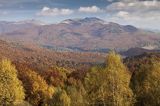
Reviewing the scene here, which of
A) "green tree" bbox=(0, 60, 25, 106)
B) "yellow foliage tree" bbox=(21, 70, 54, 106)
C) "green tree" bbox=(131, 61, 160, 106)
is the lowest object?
"yellow foliage tree" bbox=(21, 70, 54, 106)

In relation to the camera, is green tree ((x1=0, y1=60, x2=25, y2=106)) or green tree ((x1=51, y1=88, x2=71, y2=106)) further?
green tree ((x1=0, y1=60, x2=25, y2=106))

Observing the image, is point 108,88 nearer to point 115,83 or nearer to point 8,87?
point 115,83

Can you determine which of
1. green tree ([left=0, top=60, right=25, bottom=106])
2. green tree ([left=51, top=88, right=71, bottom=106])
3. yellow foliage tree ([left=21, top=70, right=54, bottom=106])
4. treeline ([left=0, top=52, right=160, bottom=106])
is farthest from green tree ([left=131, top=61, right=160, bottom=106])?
yellow foliage tree ([left=21, top=70, right=54, bottom=106])

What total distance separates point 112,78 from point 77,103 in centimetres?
1581

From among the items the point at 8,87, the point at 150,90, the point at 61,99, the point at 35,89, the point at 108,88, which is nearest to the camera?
the point at 108,88

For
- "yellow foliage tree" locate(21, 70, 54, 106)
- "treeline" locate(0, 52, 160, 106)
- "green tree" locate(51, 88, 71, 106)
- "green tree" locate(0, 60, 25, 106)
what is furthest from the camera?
"yellow foliage tree" locate(21, 70, 54, 106)

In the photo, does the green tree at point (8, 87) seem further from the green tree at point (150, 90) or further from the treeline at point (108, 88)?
the green tree at point (150, 90)

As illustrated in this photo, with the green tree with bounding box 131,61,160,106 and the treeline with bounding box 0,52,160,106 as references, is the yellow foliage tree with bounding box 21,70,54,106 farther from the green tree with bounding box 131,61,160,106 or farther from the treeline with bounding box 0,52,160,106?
the green tree with bounding box 131,61,160,106

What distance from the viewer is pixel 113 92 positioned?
55.1 m

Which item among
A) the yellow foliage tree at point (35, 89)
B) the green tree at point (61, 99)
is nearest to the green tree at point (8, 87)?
the yellow foliage tree at point (35, 89)

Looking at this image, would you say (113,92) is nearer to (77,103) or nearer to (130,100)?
(130,100)

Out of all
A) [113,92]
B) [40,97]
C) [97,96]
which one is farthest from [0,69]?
[113,92]

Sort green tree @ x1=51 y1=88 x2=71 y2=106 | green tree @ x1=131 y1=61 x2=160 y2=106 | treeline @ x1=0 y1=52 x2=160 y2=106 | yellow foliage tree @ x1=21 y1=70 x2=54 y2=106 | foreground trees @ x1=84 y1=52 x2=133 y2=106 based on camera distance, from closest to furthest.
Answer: foreground trees @ x1=84 y1=52 x2=133 y2=106
treeline @ x1=0 y1=52 x2=160 y2=106
green tree @ x1=131 y1=61 x2=160 y2=106
green tree @ x1=51 y1=88 x2=71 y2=106
yellow foliage tree @ x1=21 y1=70 x2=54 y2=106

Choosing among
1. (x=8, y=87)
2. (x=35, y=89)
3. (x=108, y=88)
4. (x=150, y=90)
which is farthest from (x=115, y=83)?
(x=35, y=89)
